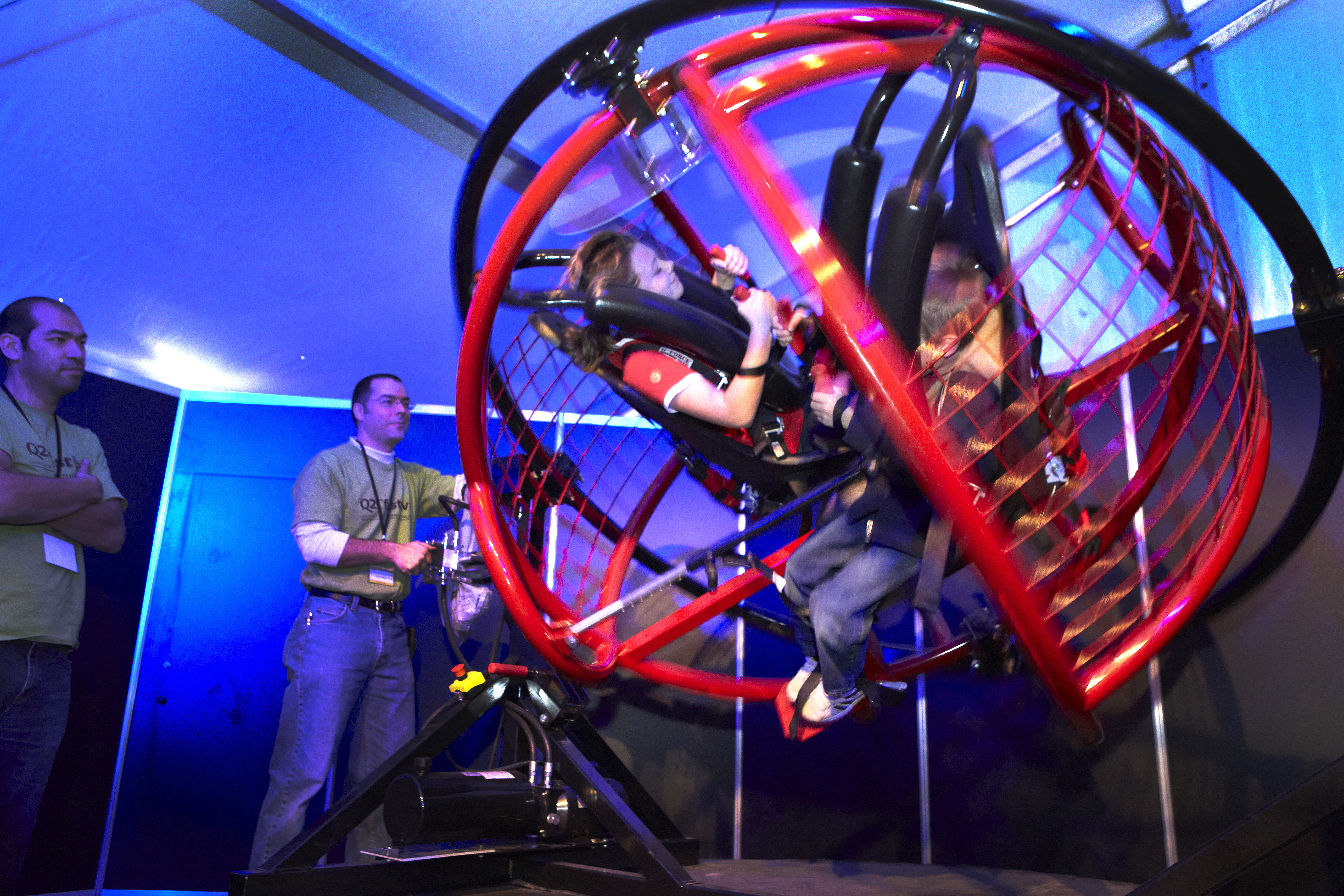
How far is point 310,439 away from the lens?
3.50 metres

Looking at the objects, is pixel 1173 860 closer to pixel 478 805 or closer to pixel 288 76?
pixel 478 805

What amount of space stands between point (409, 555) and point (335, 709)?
22.3 inches

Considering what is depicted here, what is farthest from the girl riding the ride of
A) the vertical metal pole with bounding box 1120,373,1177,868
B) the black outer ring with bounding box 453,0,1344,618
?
the vertical metal pole with bounding box 1120,373,1177,868

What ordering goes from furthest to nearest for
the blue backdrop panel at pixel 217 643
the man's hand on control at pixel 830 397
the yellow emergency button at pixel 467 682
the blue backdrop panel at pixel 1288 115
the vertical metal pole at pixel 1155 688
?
the blue backdrop panel at pixel 217 643
the blue backdrop panel at pixel 1288 115
the vertical metal pole at pixel 1155 688
the yellow emergency button at pixel 467 682
the man's hand on control at pixel 830 397

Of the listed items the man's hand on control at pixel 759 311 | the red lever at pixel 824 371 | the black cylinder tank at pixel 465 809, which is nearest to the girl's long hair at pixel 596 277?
the man's hand on control at pixel 759 311

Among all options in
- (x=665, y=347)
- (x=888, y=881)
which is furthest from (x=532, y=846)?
(x=665, y=347)

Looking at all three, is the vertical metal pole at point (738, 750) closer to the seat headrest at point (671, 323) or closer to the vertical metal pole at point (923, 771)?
the vertical metal pole at point (923, 771)

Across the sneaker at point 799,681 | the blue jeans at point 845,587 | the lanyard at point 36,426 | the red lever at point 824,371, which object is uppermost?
the lanyard at point 36,426

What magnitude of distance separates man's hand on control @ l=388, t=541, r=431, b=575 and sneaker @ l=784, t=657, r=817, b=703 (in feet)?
4.32

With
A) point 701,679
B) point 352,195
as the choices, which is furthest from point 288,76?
point 701,679

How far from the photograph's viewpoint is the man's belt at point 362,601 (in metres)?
2.93

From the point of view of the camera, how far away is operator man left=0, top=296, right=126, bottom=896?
94.3 inches

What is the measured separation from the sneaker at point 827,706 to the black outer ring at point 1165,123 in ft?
3.82

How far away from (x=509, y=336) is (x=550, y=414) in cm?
38
